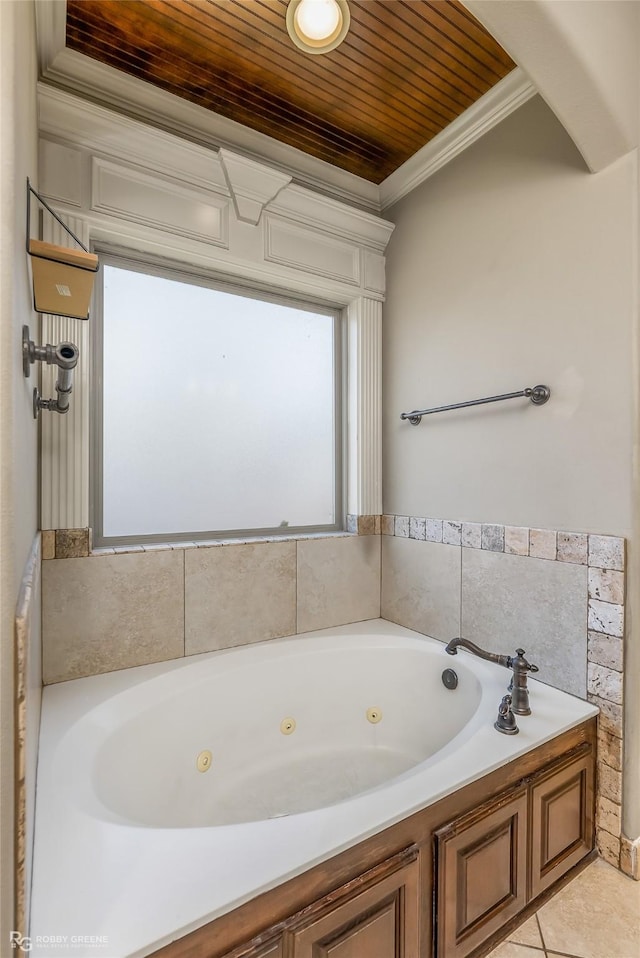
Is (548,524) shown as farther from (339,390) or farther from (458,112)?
(458,112)

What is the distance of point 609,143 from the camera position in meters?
1.39

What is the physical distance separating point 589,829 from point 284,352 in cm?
222

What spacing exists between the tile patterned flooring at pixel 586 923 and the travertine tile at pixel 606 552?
0.97 m

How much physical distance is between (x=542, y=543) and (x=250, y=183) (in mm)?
1892

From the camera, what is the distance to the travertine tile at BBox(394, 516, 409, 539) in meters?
2.24

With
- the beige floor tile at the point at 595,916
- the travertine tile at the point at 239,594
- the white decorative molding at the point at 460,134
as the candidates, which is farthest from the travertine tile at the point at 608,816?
the white decorative molding at the point at 460,134

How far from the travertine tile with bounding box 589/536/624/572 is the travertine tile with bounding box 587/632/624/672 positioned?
0.74ft

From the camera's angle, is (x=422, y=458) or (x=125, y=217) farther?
(x=422, y=458)

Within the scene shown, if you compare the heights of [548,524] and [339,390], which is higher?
[339,390]

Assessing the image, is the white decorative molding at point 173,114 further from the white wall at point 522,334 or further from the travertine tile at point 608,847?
the travertine tile at point 608,847

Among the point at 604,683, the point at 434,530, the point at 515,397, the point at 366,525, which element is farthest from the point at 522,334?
the point at 604,683

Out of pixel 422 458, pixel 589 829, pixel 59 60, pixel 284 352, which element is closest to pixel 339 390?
pixel 284 352

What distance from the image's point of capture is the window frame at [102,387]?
5.83ft

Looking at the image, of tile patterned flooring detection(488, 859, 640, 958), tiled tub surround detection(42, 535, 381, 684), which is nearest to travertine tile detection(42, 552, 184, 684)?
tiled tub surround detection(42, 535, 381, 684)
